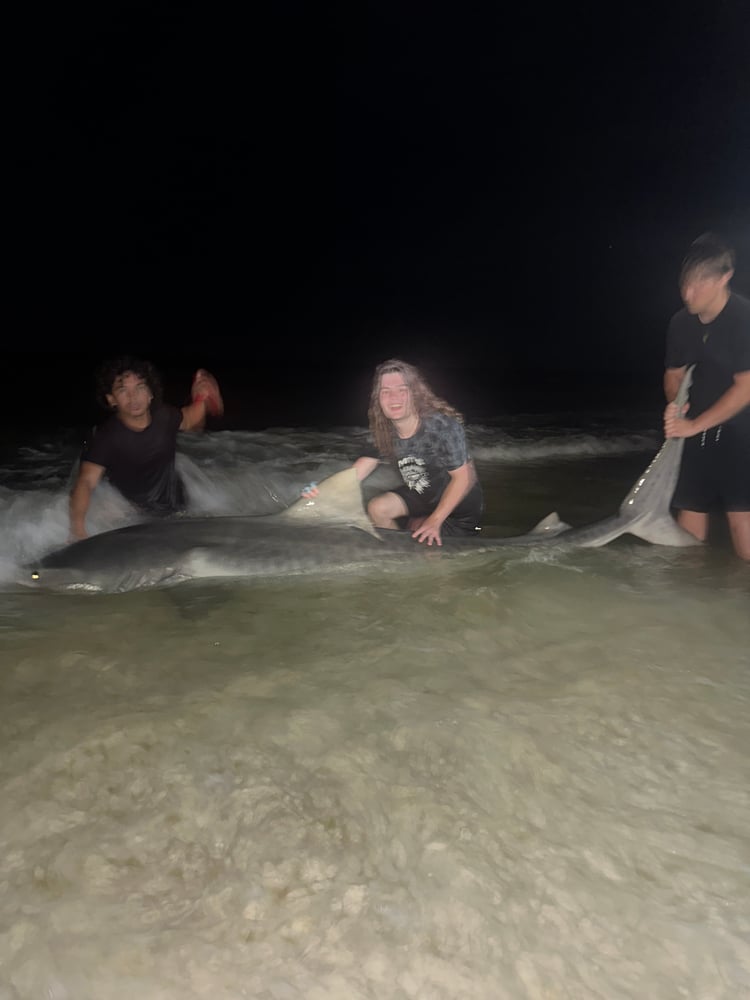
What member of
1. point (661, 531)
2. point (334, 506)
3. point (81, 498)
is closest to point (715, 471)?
point (661, 531)

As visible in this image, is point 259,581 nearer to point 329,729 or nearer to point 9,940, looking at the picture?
point 329,729

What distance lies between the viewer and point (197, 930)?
60.6 inches

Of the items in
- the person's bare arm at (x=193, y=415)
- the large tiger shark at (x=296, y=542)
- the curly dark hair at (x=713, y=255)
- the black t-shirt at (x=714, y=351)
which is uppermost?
the curly dark hair at (x=713, y=255)

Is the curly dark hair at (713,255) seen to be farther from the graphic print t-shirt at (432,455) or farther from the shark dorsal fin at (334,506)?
the shark dorsal fin at (334,506)

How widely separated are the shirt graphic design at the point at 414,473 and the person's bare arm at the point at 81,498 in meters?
2.36

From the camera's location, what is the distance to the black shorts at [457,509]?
5090mm

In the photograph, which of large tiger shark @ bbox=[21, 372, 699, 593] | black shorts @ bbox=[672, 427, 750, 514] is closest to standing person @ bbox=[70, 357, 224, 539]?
large tiger shark @ bbox=[21, 372, 699, 593]

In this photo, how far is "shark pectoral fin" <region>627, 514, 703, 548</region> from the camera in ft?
16.0

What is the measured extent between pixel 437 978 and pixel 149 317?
6080 cm

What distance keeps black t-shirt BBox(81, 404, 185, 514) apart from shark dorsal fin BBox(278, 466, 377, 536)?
4.69 feet

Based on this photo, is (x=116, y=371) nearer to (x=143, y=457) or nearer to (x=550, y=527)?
(x=143, y=457)

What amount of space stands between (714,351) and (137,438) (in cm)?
434

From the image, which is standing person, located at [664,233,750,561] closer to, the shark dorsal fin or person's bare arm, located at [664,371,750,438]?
person's bare arm, located at [664,371,750,438]

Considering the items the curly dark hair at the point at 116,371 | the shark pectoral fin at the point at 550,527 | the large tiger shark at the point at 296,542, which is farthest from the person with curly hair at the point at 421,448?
the curly dark hair at the point at 116,371
